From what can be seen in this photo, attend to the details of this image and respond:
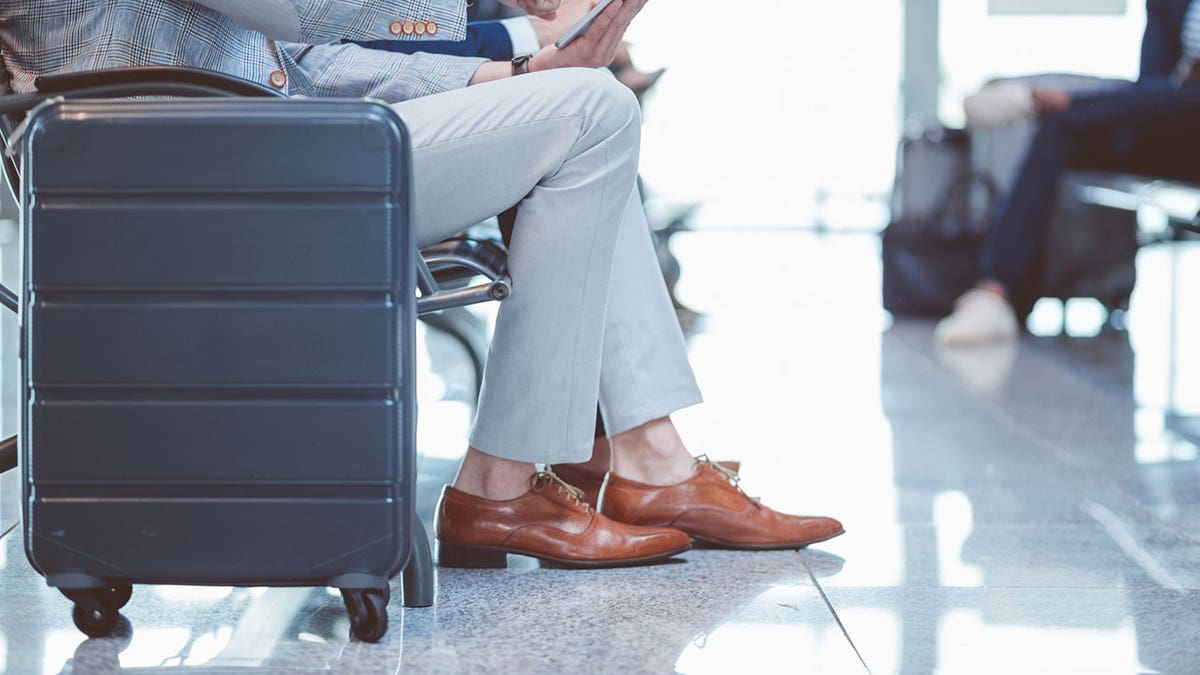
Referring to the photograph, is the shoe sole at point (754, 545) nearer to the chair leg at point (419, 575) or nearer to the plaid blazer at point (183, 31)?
the chair leg at point (419, 575)

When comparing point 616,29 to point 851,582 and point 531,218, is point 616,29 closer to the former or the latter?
point 531,218

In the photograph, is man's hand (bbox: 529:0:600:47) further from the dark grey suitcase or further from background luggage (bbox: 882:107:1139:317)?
→ background luggage (bbox: 882:107:1139:317)

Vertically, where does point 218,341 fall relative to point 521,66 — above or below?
below

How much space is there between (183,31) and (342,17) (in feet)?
0.51

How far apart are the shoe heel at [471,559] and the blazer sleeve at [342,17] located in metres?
0.58

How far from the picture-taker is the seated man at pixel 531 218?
130 cm

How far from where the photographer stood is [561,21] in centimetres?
171

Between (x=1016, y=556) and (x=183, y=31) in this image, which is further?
(x=1016, y=556)

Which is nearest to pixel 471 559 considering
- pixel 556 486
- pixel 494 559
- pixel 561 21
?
pixel 494 559

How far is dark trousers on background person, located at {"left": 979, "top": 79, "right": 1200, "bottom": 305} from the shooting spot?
3488mm

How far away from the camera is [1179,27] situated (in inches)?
143

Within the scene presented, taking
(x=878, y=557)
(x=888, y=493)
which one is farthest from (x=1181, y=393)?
(x=878, y=557)

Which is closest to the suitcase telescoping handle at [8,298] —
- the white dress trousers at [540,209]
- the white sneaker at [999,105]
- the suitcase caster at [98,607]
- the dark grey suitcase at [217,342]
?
the dark grey suitcase at [217,342]

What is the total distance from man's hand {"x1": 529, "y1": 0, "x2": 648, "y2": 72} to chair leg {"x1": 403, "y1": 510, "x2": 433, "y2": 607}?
54cm
